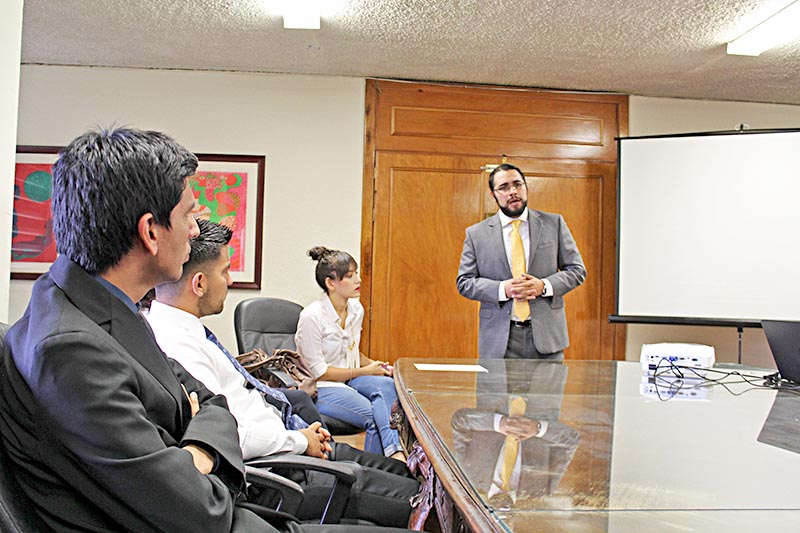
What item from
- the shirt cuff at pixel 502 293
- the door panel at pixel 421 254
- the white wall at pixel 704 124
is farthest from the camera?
the white wall at pixel 704 124

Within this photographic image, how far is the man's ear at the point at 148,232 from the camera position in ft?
3.57

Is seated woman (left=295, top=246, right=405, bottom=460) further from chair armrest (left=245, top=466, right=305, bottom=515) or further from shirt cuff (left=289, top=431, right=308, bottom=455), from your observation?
chair armrest (left=245, top=466, right=305, bottom=515)

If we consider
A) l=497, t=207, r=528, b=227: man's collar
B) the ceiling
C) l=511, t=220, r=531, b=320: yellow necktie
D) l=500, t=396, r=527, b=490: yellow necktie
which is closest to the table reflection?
l=500, t=396, r=527, b=490: yellow necktie

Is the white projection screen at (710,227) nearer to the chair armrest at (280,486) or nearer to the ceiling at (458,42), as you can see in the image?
the ceiling at (458,42)

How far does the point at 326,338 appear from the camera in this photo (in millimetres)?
3344

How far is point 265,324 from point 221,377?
72.6 inches

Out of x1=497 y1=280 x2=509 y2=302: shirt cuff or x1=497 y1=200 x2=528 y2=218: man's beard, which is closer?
x1=497 y1=280 x2=509 y2=302: shirt cuff

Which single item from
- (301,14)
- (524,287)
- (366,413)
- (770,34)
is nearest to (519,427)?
(366,413)

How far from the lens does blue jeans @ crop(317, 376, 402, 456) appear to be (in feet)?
9.65

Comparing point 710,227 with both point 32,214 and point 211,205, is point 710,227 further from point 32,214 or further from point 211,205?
point 32,214

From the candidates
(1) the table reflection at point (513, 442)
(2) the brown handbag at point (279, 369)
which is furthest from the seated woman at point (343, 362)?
(1) the table reflection at point (513, 442)

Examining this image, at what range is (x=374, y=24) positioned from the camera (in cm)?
380

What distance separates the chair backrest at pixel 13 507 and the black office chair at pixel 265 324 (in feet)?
8.02

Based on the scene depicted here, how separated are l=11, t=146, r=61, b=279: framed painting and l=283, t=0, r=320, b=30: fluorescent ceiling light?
79.4 inches
